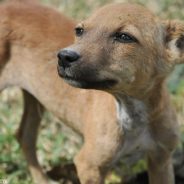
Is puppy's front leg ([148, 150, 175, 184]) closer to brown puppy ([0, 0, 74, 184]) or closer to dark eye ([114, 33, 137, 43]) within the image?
brown puppy ([0, 0, 74, 184])

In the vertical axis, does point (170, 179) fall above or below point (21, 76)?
below

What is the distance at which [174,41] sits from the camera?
18.6 ft

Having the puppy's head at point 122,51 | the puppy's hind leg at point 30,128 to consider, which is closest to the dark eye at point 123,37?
the puppy's head at point 122,51

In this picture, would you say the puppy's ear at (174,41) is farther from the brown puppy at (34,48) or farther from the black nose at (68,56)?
the brown puppy at (34,48)

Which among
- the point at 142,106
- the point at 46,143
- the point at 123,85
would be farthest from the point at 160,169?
the point at 46,143

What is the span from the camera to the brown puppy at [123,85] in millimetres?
5215

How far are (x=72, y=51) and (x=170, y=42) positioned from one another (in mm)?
1088

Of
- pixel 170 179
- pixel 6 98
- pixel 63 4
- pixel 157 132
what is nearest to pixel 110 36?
pixel 157 132

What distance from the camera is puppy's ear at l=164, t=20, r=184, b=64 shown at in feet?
18.3

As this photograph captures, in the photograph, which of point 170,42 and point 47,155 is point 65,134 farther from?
point 170,42

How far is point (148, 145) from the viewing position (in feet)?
20.0

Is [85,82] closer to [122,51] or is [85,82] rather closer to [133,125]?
[122,51]

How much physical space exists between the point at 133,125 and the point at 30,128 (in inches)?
78.4

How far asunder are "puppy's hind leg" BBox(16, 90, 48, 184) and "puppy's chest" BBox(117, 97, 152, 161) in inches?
65.0
